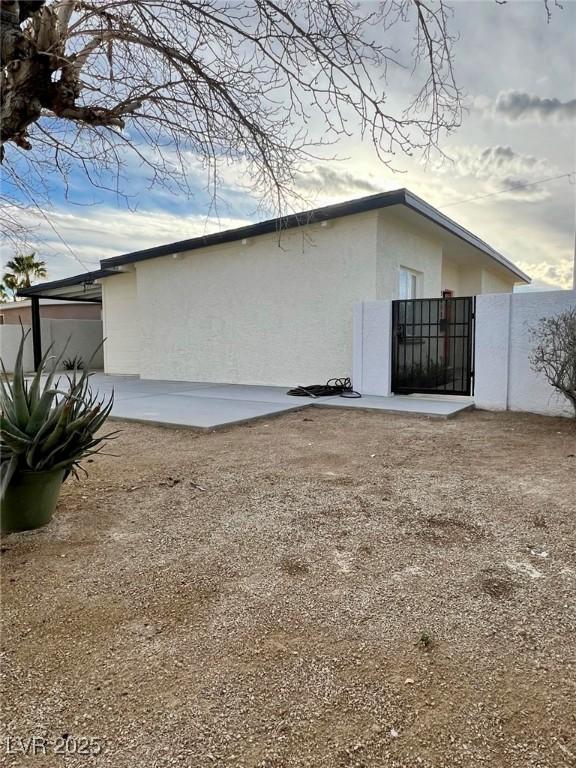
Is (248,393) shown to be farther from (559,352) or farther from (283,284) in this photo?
(559,352)

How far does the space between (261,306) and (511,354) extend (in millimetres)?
5702

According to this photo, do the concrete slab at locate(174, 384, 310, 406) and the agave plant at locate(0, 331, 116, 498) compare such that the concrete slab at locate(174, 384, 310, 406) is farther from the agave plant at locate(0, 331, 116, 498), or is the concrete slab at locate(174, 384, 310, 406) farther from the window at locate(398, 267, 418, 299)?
the agave plant at locate(0, 331, 116, 498)

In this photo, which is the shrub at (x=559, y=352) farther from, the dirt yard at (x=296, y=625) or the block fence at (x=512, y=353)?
the dirt yard at (x=296, y=625)

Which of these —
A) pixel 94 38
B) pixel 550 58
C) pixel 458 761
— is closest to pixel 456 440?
pixel 550 58

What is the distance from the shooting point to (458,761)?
4.69 feet

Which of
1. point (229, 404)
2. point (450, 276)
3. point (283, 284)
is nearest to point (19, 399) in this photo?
point (229, 404)

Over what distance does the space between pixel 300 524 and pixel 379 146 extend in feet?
12.8

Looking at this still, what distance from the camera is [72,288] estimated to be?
661 inches

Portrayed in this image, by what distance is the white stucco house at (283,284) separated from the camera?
9.70m

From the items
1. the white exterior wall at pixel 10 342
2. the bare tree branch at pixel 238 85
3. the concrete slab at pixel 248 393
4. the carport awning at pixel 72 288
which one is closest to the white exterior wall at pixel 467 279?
the concrete slab at pixel 248 393

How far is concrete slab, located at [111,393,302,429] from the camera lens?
6.85 metres

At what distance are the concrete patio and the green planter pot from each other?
3300 mm

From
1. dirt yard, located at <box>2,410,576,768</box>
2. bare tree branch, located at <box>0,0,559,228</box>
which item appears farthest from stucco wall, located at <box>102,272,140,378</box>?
dirt yard, located at <box>2,410,576,768</box>

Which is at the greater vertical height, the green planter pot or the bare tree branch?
the bare tree branch
